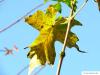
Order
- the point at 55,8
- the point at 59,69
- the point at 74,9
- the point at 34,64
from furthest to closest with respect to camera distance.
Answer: the point at 55,8
the point at 74,9
the point at 34,64
the point at 59,69

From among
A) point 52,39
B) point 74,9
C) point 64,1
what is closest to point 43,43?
point 52,39

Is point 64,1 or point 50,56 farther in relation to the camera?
point 64,1

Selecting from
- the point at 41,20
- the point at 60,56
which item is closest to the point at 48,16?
the point at 41,20

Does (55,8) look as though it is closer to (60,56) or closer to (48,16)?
(48,16)

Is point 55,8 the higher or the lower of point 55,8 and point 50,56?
the higher

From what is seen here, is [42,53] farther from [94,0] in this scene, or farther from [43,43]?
[94,0]

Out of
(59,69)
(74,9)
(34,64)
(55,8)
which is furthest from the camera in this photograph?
(55,8)
